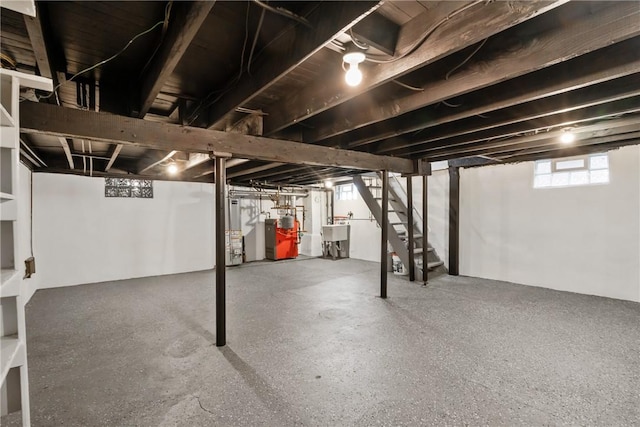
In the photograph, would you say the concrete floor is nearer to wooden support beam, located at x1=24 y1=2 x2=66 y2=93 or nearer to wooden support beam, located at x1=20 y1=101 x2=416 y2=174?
wooden support beam, located at x1=20 y1=101 x2=416 y2=174

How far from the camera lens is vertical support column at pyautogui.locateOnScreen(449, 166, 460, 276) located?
5324 millimetres

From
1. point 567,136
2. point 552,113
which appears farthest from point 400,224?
point 552,113

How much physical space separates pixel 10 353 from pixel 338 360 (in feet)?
6.42

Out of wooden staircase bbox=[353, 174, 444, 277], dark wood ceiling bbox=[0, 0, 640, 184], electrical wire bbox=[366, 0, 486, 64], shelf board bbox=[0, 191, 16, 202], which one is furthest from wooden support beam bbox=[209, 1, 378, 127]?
wooden staircase bbox=[353, 174, 444, 277]

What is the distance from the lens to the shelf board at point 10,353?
3.35ft

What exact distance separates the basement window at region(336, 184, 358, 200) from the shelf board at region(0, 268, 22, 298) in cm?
675

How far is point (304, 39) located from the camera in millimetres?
1464

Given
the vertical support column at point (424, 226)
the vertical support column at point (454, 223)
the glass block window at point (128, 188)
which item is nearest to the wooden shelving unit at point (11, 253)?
the vertical support column at point (424, 226)

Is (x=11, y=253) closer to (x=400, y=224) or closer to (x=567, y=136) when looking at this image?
(x=567, y=136)

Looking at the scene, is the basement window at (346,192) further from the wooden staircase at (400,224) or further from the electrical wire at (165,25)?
the electrical wire at (165,25)

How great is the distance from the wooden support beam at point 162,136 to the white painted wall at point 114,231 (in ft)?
12.4

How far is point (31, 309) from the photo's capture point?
3648 millimetres

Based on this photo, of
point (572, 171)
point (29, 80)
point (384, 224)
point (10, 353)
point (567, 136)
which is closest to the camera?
point (10, 353)

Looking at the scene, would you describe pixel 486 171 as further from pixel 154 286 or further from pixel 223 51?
pixel 154 286
